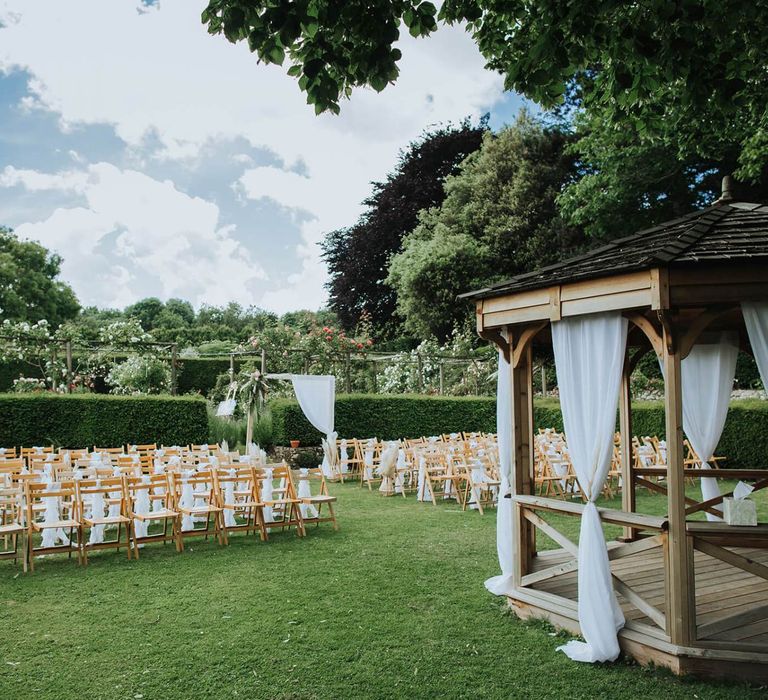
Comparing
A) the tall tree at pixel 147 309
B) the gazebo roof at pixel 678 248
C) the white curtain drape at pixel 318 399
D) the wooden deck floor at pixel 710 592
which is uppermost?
the tall tree at pixel 147 309

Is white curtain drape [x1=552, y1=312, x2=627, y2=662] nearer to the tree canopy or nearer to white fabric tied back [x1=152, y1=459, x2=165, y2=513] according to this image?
the tree canopy

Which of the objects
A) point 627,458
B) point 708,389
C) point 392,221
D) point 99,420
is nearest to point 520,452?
point 627,458

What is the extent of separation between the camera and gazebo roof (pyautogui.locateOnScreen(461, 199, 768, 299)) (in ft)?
15.8

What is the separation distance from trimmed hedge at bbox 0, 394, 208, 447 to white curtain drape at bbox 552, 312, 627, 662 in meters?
13.0

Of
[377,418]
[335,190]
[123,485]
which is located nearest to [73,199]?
[335,190]

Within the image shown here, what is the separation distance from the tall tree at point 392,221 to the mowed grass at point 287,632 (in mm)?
23237

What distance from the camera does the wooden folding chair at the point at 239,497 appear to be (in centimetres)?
909

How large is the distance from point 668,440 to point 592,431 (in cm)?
65

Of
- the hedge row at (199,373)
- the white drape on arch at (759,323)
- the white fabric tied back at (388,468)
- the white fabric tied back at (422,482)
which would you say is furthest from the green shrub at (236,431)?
the white drape on arch at (759,323)

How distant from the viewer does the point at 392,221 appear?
31.4 meters

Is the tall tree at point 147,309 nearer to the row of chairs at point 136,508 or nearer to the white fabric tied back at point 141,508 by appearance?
the row of chairs at point 136,508

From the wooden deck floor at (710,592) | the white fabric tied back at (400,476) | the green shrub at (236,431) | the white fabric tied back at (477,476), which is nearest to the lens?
the wooden deck floor at (710,592)

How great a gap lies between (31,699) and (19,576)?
3.47 m

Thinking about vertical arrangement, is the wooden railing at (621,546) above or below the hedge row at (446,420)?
below
